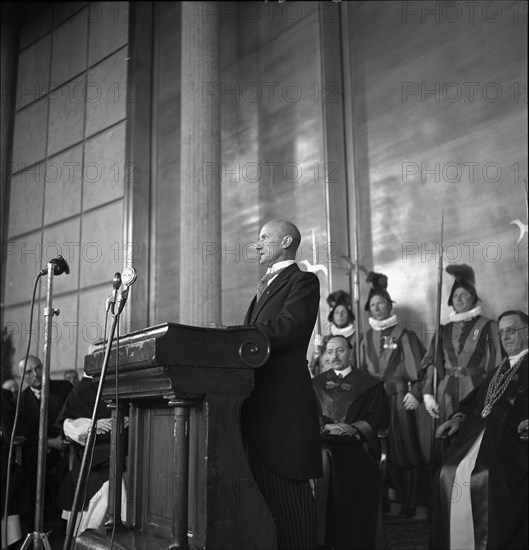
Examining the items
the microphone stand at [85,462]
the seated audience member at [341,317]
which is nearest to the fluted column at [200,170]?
the seated audience member at [341,317]

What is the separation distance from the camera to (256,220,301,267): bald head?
3451mm

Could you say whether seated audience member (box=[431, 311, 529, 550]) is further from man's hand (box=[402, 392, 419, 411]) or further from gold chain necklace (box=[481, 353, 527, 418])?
man's hand (box=[402, 392, 419, 411])

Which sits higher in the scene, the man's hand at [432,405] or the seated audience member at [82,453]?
the man's hand at [432,405]

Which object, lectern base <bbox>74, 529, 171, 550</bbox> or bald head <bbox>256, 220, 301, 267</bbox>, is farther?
bald head <bbox>256, 220, 301, 267</bbox>

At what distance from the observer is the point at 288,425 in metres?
3.10

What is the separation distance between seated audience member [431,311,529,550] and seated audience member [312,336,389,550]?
0.53 metres

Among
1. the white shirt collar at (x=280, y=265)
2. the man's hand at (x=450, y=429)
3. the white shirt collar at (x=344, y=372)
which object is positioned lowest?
the man's hand at (x=450, y=429)

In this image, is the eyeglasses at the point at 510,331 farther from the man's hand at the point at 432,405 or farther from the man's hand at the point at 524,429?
the man's hand at the point at 432,405

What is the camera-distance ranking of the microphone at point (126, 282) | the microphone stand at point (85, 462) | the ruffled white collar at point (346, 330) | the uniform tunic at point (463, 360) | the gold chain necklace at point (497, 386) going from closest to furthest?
the microphone stand at point (85, 462) → the microphone at point (126, 282) → the gold chain necklace at point (497, 386) → the uniform tunic at point (463, 360) → the ruffled white collar at point (346, 330)

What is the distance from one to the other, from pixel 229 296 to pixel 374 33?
3.98 m

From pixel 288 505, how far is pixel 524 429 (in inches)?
81.5

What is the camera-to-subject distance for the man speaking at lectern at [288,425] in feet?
10.1

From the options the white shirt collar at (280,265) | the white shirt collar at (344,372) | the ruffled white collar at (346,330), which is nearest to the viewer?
the white shirt collar at (280,265)

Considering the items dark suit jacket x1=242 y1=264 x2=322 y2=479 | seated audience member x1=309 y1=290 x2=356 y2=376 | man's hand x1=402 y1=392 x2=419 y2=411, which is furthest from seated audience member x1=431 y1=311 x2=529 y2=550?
seated audience member x1=309 y1=290 x2=356 y2=376
